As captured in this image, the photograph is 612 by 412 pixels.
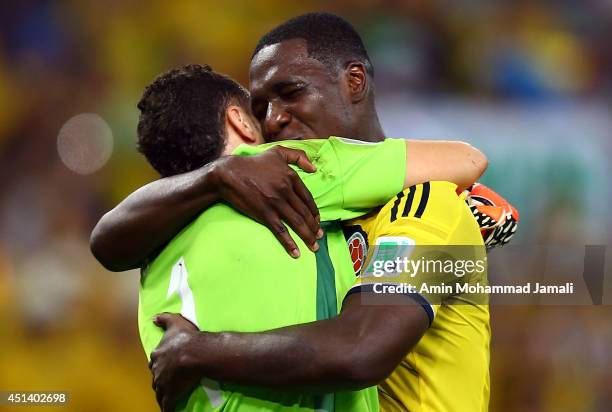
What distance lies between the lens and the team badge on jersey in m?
1.43

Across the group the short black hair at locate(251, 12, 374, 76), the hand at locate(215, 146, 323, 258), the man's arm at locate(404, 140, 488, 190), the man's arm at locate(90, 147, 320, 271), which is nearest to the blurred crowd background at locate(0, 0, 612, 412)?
the short black hair at locate(251, 12, 374, 76)

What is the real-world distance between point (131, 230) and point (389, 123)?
2.75 meters

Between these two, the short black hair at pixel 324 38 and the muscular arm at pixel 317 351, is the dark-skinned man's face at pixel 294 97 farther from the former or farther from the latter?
the muscular arm at pixel 317 351

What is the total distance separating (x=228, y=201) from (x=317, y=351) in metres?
0.31

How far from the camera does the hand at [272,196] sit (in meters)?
1.34

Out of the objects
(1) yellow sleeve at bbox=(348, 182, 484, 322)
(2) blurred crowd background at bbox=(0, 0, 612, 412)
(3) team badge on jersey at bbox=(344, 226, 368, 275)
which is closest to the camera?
(1) yellow sleeve at bbox=(348, 182, 484, 322)

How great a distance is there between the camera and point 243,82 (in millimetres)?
4133

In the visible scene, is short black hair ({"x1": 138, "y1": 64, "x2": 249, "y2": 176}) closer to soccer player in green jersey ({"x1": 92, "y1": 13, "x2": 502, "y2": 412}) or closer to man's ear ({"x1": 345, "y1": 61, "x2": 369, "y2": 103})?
soccer player in green jersey ({"x1": 92, "y1": 13, "x2": 502, "y2": 412})

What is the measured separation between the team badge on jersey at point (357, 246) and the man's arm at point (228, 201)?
9 cm

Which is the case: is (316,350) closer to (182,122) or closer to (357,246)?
(357,246)

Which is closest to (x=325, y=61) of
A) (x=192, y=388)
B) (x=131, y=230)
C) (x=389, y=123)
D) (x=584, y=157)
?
(x=131, y=230)

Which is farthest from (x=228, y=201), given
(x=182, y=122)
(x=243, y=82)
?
(x=243, y=82)

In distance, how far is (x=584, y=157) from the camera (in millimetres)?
4000

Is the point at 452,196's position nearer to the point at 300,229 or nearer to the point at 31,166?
the point at 300,229
